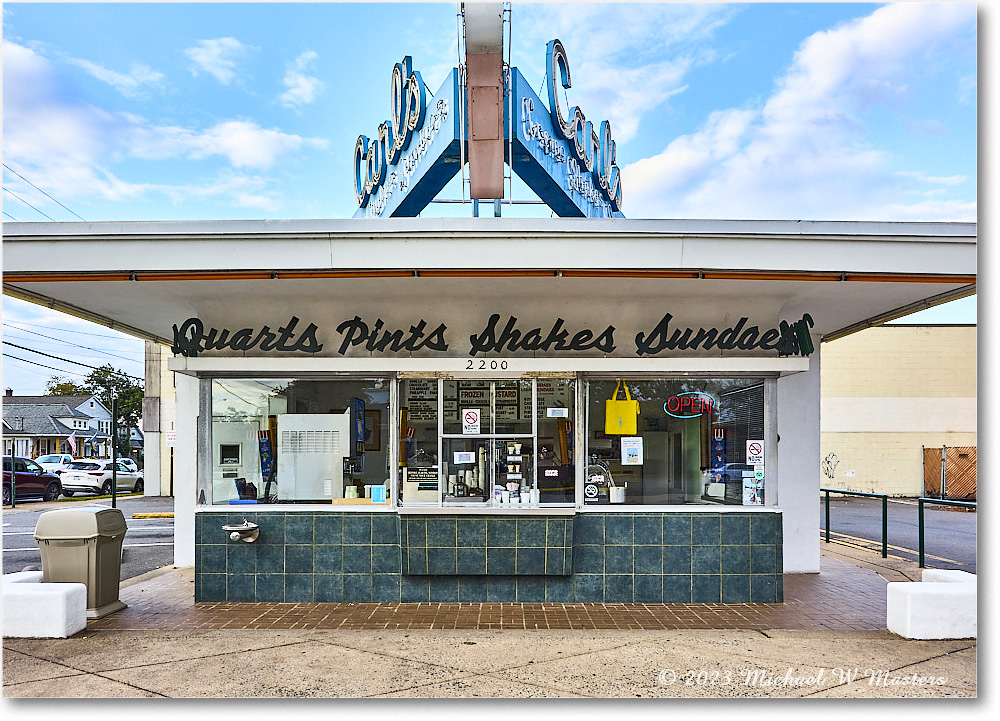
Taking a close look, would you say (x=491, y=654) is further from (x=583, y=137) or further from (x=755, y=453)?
(x=583, y=137)

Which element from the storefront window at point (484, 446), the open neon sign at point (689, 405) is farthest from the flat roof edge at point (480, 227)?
the open neon sign at point (689, 405)

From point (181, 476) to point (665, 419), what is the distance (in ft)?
21.9

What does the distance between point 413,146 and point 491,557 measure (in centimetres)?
645

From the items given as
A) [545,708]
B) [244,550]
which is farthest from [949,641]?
[244,550]

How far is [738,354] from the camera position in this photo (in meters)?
8.32

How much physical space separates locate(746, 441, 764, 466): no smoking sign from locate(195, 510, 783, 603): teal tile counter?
579 millimetres

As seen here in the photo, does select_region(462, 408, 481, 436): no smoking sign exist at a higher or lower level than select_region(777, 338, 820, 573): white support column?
higher

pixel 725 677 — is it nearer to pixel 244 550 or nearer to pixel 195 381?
pixel 244 550

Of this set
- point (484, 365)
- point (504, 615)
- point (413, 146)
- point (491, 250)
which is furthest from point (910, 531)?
point (491, 250)

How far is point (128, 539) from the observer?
14.9 metres

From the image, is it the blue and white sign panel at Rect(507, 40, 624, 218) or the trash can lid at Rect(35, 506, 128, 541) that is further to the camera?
the blue and white sign panel at Rect(507, 40, 624, 218)

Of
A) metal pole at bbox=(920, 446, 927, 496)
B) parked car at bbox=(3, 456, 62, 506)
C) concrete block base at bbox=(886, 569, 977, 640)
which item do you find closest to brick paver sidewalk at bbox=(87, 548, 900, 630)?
concrete block base at bbox=(886, 569, 977, 640)

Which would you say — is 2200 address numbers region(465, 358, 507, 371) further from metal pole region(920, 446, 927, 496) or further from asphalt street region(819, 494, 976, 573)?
metal pole region(920, 446, 927, 496)

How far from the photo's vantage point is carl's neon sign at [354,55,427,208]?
1128 centimetres
